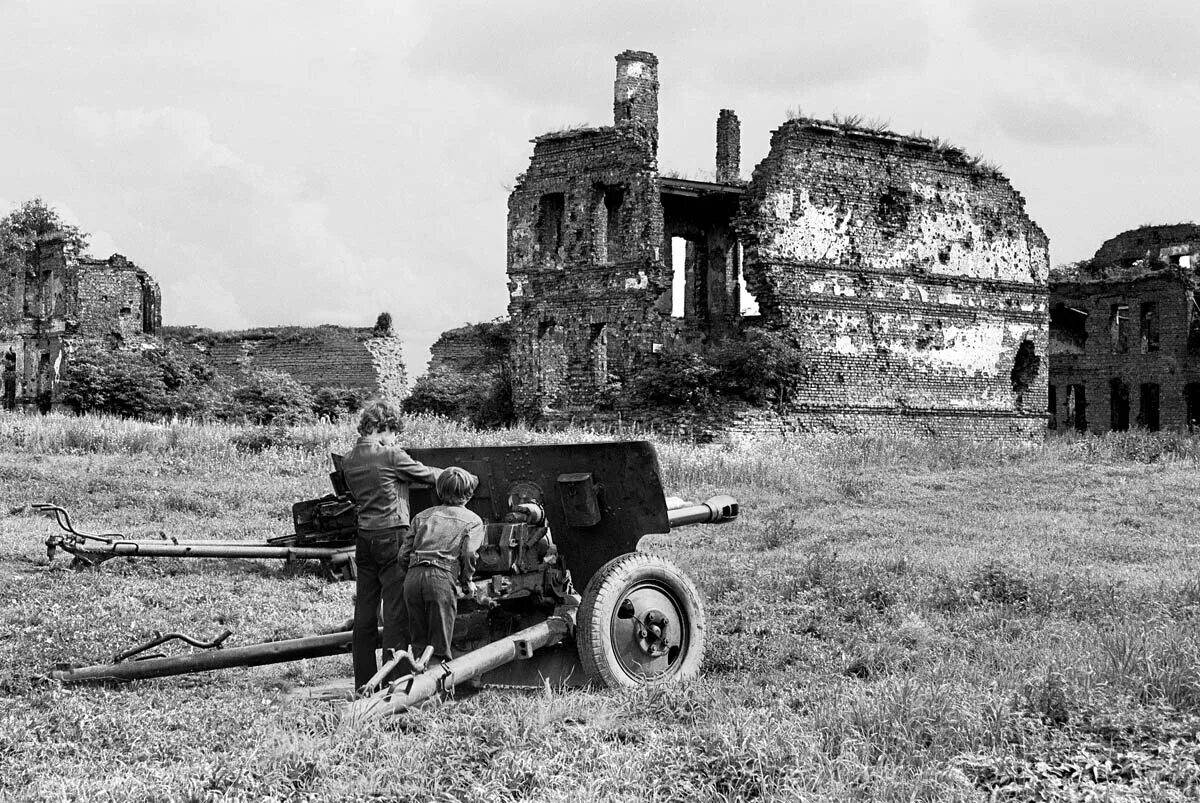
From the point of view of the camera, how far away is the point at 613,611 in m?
6.38

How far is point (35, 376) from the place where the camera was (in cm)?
4228

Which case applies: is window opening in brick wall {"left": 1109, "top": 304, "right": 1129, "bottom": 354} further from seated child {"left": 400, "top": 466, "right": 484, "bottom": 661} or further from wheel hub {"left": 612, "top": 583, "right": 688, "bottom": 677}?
seated child {"left": 400, "top": 466, "right": 484, "bottom": 661}

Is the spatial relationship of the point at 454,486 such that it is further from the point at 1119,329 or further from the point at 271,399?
the point at 1119,329

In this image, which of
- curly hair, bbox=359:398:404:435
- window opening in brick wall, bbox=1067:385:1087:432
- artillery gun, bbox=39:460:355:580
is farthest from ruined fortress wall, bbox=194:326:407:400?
curly hair, bbox=359:398:404:435

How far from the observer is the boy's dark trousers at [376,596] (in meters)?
6.54

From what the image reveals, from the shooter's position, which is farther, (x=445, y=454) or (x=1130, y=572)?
(x=1130, y=572)

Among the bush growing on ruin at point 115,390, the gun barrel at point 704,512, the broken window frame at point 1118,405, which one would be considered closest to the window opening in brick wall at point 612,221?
the gun barrel at point 704,512

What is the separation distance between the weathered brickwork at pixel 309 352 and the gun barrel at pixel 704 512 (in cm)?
3595

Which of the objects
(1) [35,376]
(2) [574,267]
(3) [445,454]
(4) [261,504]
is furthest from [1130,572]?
(1) [35,376]

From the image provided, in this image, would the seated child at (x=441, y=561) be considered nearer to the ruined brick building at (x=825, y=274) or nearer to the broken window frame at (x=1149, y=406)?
A: the ruined brick building at (x=825, y=274)

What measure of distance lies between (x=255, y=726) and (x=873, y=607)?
Answer: 5155 mm

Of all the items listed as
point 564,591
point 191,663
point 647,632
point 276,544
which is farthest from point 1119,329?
point 191,663

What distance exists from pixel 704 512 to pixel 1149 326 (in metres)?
35.7

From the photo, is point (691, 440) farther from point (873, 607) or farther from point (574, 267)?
point (873, 607)
